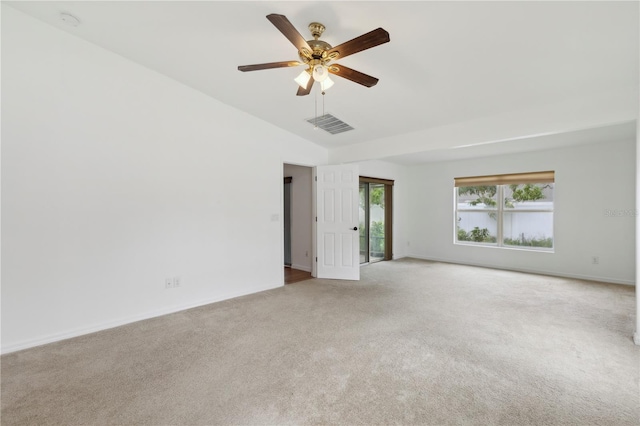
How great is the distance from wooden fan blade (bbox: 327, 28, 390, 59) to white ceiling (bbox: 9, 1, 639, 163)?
0.38 meters

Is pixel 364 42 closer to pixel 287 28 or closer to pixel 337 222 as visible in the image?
pixel 287 28

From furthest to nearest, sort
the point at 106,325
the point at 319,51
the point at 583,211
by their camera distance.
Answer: the point at 583,211 < the point at 106,325 < the point at 319,51

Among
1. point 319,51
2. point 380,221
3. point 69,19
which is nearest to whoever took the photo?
point 319,51

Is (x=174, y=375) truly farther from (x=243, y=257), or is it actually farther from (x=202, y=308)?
(x=243, y=257)

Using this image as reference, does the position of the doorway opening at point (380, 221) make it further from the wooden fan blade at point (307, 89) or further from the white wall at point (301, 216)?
the wooden fan blade at point (307, 89)

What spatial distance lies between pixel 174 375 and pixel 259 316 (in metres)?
1.21

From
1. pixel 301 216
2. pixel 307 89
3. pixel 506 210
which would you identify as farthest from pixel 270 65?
pixel 506 210

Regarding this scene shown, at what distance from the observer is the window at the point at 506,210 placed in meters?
5.46

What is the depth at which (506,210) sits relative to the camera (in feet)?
19.4

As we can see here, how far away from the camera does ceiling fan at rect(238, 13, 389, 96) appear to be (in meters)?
1.77

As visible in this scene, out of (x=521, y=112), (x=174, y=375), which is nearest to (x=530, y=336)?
(x=521, y=112)

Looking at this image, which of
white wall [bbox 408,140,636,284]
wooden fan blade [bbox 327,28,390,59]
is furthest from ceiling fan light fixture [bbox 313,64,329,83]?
white wall [bbox 408,140,636,284]

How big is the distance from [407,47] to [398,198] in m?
4.80

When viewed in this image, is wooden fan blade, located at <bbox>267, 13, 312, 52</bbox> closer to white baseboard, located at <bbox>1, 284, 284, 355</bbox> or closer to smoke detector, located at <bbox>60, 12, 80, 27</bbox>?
smoke detector, located at <bbox>60, 12, 80, 27</bbox>
